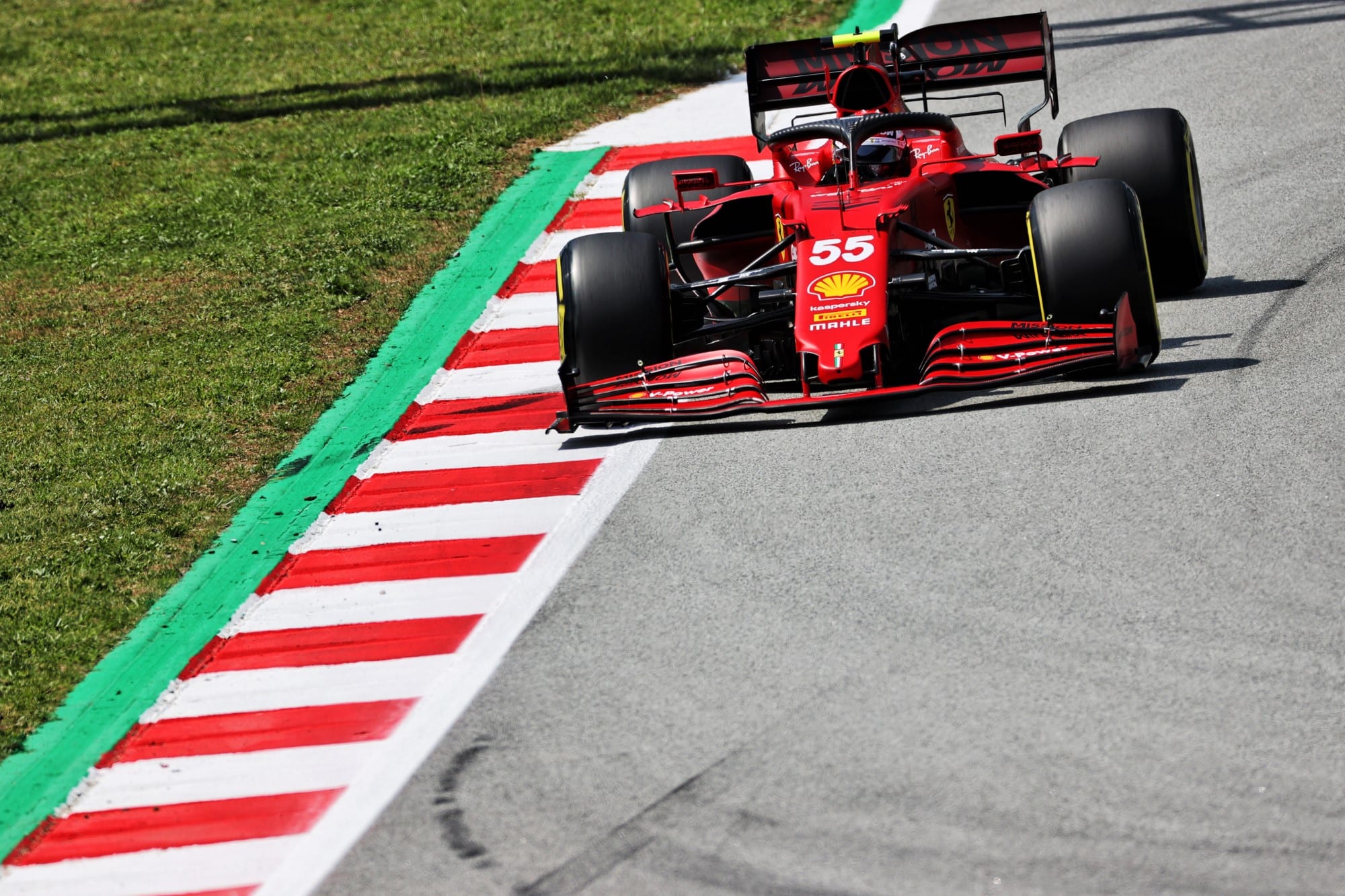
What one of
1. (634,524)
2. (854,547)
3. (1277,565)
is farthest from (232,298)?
(1277,565)

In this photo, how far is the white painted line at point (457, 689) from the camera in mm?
4758

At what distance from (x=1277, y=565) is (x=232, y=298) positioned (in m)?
7.10

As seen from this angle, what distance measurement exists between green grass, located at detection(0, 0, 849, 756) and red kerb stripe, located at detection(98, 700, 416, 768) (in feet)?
1.52

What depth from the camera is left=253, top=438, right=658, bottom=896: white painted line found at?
476cm

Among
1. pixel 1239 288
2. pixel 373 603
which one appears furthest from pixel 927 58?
pixel 373 603

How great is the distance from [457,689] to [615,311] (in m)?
2.38

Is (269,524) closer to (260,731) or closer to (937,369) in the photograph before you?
(260,731)

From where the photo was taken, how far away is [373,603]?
21.6 feet

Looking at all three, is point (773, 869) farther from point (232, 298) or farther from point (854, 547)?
point (232, 298)

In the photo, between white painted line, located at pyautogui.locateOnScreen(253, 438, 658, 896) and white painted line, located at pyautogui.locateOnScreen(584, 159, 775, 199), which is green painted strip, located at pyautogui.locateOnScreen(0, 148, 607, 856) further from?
white painted line, located at pyautogui.locateOnScreen(253, 438, 658, 896)

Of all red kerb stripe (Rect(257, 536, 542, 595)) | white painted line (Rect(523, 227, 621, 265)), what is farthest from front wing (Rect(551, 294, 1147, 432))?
white painted line (Rect(523, 227, 621, 265))

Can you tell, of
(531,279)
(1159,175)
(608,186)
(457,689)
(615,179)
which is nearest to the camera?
(457,689)

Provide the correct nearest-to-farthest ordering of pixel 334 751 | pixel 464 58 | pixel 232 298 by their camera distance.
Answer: pixel 334 751 → pixel 232 298 → pixel 464 58

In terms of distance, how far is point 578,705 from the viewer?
211 inches
